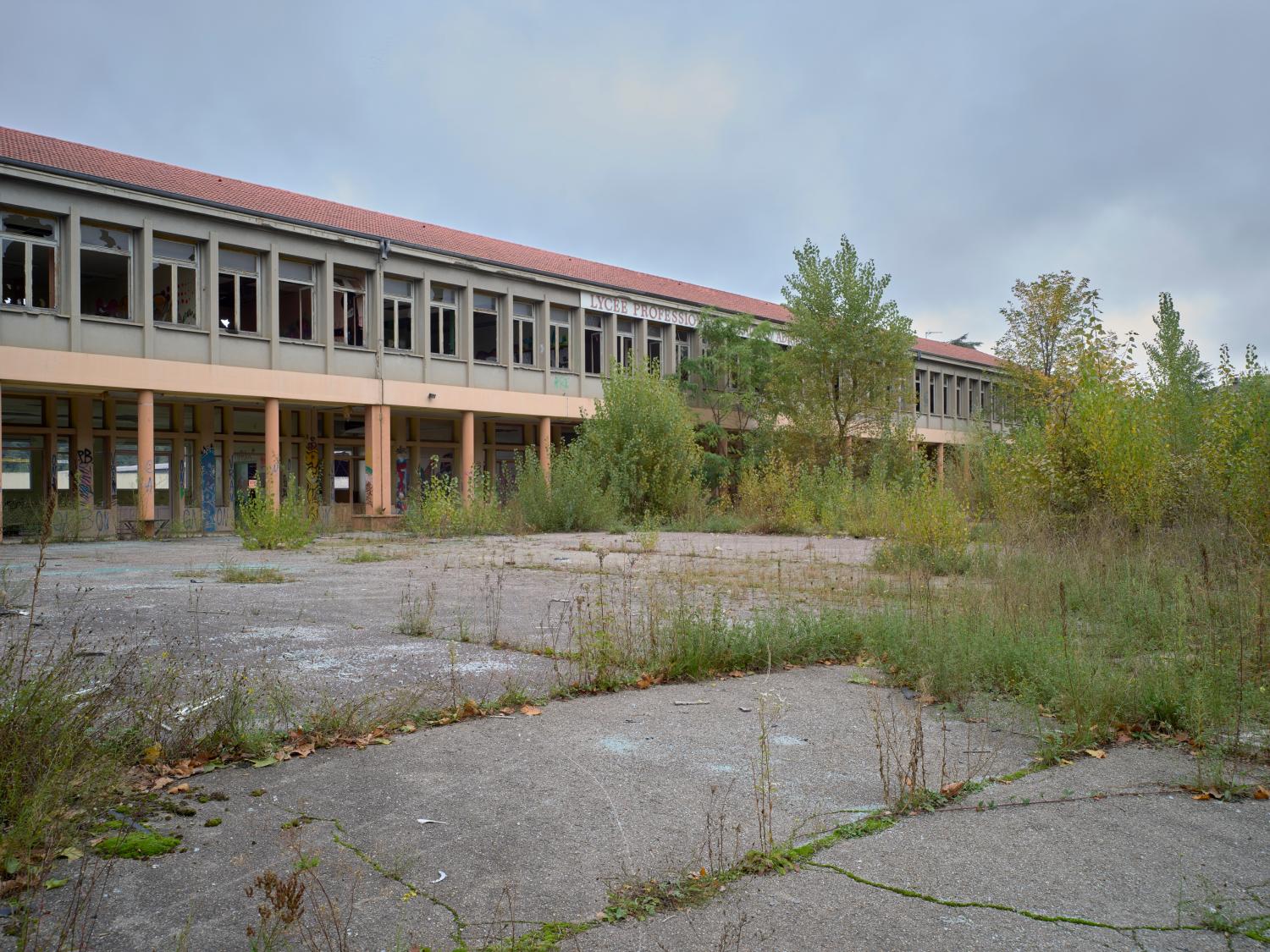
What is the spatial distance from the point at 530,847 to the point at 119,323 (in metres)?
24.2

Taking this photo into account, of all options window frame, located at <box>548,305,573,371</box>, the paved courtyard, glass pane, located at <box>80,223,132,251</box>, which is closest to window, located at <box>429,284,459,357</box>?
window frame, located at <box>548,305,573,371</box>

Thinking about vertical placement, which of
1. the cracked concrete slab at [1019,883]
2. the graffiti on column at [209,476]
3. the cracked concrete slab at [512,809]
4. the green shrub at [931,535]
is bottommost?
the cracked concrete slab at [1019,883]

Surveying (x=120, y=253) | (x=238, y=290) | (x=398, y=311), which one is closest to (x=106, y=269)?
(x=120, y=253)

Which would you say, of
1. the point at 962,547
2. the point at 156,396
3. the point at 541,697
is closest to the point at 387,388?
the point at 156,396

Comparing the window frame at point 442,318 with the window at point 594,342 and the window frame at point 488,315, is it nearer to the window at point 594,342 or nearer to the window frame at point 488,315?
the window frame at point 488,315

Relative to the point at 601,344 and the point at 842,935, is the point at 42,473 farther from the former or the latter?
the point at 842,935

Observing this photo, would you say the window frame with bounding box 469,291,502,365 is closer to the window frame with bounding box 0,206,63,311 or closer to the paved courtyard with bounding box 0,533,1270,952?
the window frame with bounding box 0,206,63,311

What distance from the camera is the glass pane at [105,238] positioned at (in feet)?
74.8

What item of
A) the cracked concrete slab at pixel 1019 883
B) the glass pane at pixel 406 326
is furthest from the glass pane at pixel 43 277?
the cracked concrete slab at pixel 1019 883

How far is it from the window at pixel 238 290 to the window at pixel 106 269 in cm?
228

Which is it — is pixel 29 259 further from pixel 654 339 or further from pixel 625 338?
pixel 654 339

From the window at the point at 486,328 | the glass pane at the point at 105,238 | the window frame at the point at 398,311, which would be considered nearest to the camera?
the glass pane at the point at 105,238

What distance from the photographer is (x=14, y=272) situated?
21719 millimetres

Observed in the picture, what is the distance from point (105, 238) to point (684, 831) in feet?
82.8
